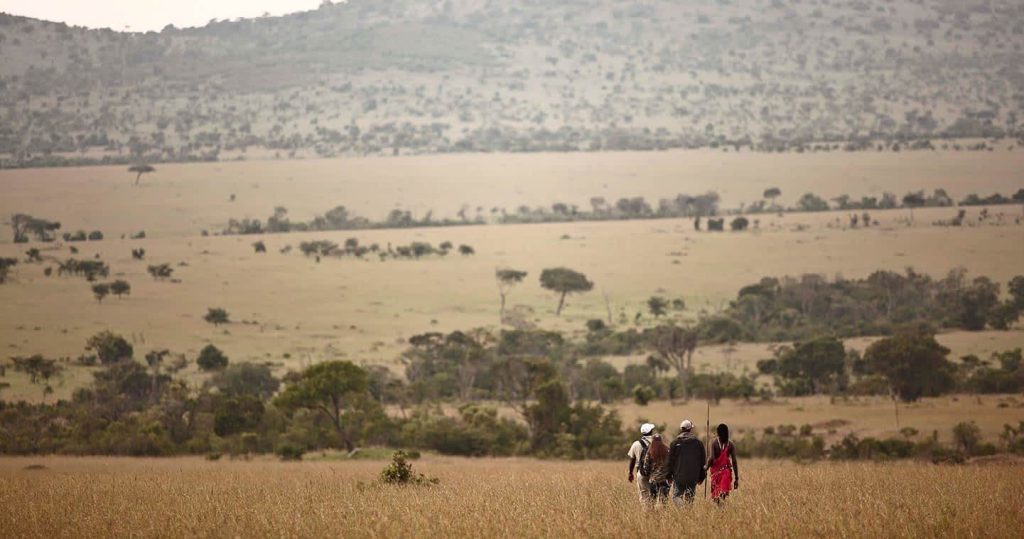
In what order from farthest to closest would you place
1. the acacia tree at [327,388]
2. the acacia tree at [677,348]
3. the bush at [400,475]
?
1. the acacia tree at [677,348]
2. the acacia tree at [327,388]
3. the bush at [400,475]

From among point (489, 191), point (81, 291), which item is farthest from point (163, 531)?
point (489, 191)

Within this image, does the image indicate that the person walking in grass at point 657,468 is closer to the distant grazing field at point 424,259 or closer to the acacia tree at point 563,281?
the distant grazing field at point 424,259

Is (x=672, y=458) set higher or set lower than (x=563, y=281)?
higher

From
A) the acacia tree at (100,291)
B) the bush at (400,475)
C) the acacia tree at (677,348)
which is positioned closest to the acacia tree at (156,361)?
the acacia tree at (100,291)

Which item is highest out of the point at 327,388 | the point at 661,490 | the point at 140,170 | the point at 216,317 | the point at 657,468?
the point at 657,468

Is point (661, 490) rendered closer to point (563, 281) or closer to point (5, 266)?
point (563, 281)

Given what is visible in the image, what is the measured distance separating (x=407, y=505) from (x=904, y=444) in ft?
58.6

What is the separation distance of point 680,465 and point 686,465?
66 millimetres

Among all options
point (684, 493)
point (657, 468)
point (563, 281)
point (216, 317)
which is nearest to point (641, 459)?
point (657, 468)

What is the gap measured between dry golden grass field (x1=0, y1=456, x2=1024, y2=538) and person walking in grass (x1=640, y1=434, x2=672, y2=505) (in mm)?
322

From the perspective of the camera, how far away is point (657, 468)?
14539 mm

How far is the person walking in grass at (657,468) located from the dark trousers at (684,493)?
17 centimetres

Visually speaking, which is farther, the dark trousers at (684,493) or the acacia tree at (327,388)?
the acacia tree at (327,388)

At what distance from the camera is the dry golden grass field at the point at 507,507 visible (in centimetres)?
1351
